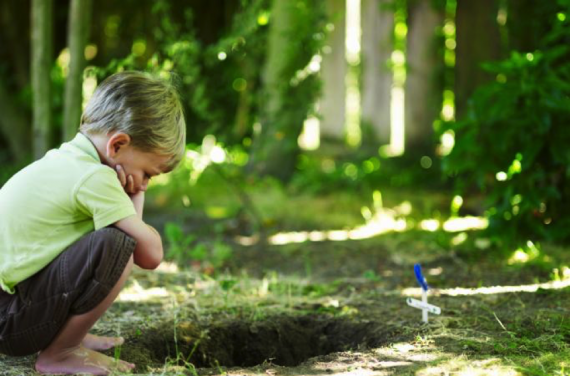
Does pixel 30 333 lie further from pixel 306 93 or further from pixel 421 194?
pixel 421 194

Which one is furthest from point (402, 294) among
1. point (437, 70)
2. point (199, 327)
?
point (437, 70)

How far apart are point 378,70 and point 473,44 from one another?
2.26m

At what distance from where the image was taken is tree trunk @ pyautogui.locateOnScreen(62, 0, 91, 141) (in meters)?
4.09

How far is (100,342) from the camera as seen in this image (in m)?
2.59

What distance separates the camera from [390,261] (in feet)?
13.9

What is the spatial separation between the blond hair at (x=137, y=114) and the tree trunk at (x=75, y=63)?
6.01ft

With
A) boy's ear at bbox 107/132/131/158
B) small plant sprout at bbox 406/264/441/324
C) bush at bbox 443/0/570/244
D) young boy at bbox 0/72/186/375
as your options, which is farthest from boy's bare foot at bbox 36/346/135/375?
bush at bbox 443/0/570/244

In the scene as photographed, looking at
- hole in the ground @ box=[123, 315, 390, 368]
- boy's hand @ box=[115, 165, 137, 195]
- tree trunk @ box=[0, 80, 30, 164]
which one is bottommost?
hole in the ground @ box=[123, 315, 390, 368]

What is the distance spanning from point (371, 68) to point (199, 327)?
5.71 metres

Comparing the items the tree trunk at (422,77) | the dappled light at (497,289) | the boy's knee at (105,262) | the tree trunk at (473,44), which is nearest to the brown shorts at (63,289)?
the boy's knee at (105,262)

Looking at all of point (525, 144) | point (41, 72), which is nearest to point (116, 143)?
point (41, 72)

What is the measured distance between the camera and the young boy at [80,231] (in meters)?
2.18

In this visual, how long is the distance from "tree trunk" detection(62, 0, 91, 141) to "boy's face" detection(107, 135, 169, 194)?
188 cm

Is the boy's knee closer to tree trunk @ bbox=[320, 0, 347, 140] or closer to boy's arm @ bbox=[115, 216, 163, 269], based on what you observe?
boy's arm @ bbox=[115, 216, 163, 269]
